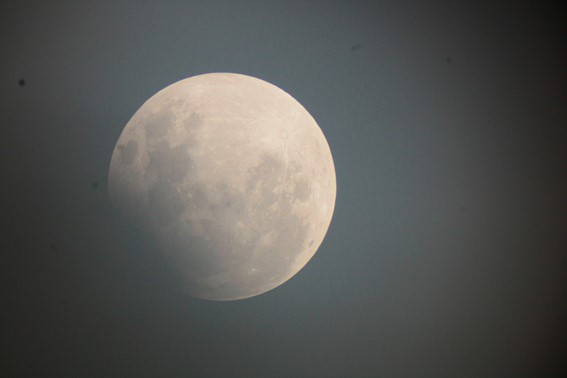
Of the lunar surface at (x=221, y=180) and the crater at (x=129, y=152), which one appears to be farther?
the crater at (x=129, y=152)

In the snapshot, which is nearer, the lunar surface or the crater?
the lunar surface

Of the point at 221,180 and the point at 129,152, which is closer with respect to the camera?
the point at 221,180

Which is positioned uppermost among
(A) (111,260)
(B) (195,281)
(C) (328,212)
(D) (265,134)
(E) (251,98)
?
(E) (251,98)

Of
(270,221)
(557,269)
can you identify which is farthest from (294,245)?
(557,269)

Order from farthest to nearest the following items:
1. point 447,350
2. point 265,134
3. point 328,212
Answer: point 447,350 < point 328,212 < point 265,134

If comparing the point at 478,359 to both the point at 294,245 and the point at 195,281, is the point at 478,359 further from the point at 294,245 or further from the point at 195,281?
the point at 195,281

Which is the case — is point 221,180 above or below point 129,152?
below

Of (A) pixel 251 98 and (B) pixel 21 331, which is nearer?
(A) pixel 251 98

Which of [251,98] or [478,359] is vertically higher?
[251,98]
